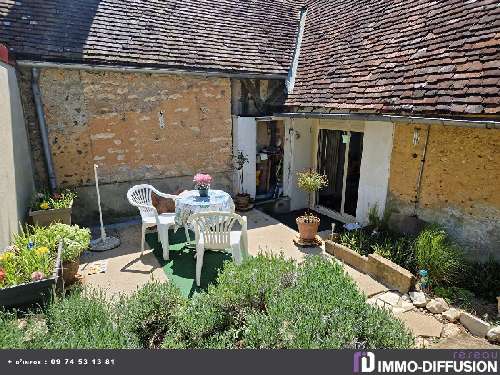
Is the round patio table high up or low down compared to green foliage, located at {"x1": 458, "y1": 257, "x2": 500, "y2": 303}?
up

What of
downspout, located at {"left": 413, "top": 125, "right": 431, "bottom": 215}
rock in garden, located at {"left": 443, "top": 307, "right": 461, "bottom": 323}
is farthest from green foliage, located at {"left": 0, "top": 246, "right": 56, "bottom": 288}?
downspout, located at {"left": 413, "top": 125, "right": 431, "bottom": 215}

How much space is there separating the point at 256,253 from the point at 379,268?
2286mm

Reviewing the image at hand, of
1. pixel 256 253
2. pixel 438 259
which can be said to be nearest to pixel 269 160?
pixel 256 253

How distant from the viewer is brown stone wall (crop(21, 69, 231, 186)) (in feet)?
21.9

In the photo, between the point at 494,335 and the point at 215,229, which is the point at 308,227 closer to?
the point at 215,229

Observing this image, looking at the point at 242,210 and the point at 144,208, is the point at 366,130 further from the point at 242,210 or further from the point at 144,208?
the point at 144,208

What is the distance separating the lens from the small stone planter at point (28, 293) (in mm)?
3400

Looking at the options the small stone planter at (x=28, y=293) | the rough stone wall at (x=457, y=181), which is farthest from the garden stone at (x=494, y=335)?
the small stone planter at (x=28, y=293)

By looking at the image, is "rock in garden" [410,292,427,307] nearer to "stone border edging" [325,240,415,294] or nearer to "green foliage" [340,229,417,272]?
"stone border edging" [325,240,415,294]

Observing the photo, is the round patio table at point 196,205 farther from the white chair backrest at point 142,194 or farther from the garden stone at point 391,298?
the garden stone at point 391,298

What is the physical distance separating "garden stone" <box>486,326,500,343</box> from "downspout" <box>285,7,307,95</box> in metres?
6.90

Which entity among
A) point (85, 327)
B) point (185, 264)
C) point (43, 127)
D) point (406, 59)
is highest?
point (406, 59)

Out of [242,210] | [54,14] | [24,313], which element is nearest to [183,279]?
[24,313]

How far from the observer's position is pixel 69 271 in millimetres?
4652
